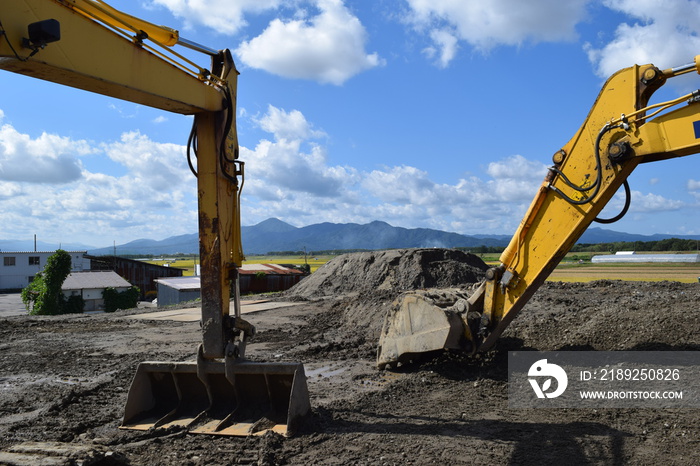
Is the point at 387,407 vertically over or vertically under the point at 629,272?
over

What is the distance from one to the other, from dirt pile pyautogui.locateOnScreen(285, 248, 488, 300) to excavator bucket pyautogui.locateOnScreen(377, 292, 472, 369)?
13232mm

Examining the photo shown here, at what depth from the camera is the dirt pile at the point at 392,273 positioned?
2247 centimetres

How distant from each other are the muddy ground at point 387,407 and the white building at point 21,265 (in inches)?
1611

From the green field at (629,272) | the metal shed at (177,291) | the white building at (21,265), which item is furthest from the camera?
the white building at (21,265)

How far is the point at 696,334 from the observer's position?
294 inches

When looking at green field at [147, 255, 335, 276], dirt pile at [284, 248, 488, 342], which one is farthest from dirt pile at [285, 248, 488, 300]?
green field at [147, 255, 335, 276]

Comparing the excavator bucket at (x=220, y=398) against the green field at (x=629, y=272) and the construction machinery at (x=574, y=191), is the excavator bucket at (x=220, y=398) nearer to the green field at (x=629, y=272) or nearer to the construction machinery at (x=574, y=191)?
the construction machinery at (x=574, y=191)

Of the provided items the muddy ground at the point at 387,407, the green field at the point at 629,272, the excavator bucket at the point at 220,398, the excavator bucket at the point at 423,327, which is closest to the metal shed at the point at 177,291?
the green field at the point at 629,272

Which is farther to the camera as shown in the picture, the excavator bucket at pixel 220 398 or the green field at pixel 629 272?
the green field at pixel 629 272

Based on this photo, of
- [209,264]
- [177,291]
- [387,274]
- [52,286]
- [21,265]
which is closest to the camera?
[209,264]

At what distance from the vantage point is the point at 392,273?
23.8 m

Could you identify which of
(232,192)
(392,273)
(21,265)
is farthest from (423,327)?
(21,265)

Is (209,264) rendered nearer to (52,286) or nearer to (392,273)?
(392,273)

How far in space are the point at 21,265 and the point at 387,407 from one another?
54875 millimetres
